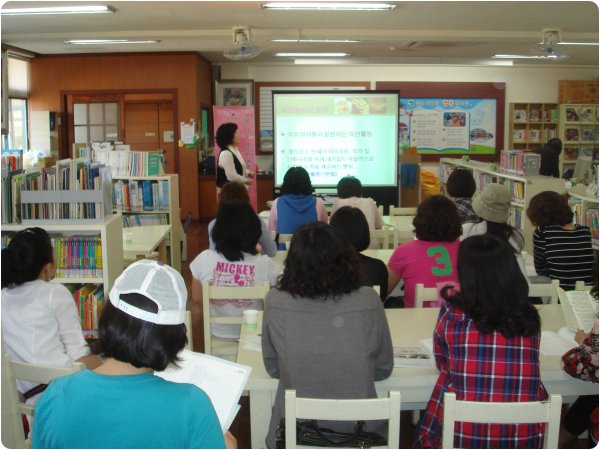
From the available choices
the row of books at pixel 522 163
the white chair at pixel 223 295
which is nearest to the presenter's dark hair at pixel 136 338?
the white chair at pixel 223 295

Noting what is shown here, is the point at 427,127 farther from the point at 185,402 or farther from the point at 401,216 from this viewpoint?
the point at 185,402

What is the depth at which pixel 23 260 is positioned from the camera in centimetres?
285

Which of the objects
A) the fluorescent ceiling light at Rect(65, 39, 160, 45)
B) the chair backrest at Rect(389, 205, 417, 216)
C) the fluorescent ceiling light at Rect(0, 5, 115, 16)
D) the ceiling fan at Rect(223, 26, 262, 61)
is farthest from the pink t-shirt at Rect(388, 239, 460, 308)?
the fluorescent ceiling light at Rect(65, 39, 160, 45)

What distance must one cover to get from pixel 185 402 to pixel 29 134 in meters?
10.4

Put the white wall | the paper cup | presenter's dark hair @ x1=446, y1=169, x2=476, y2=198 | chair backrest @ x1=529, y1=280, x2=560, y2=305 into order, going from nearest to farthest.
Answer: the paper cup < chair backrest @ x1=529, y1=280, x2=560, y2=305 < presenter's dark hair @ x1=446, y1=169, x2=476, y2=198 < the white wall

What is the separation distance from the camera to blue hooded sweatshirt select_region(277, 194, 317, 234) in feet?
17.4

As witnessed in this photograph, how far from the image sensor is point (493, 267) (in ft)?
7.09

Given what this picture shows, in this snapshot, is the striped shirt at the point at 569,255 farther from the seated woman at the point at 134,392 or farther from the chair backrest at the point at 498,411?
the seated woman at the point at 134,392

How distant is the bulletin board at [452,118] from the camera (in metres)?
13.1

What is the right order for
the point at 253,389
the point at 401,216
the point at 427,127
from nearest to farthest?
the point at 253,389 → the point at 401,216 → the point at 427,127

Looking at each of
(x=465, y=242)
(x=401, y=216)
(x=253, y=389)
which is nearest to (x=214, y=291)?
(x=253, y=389)

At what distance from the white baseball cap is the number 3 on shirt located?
7.04ft

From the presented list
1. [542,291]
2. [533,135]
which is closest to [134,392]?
[542,291]

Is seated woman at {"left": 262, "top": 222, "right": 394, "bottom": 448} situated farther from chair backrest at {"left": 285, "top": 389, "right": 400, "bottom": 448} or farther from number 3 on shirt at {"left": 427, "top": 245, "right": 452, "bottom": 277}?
number 3 on shirt at {"left": 427, "top": 245, "right": 452, "bottom": 277}
